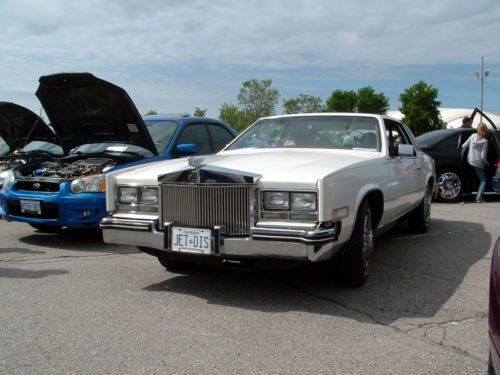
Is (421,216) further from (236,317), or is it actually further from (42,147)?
(42,147)

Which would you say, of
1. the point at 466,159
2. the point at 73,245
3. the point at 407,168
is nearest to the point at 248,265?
the point at 407,168

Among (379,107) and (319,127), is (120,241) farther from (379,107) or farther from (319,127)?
(379,107)

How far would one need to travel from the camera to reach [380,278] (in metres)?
4.87

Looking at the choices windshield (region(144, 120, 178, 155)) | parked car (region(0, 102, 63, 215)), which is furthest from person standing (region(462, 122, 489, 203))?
parked car (region(0, 102, 63, 215))

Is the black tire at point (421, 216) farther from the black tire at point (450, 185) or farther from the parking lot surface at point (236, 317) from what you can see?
the black tire at point (450, 185)

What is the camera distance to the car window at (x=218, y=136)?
315 inches

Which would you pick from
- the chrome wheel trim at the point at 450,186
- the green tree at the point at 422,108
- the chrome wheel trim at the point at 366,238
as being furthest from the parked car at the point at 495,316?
the green tree at the point at 422,108

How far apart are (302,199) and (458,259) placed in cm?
270

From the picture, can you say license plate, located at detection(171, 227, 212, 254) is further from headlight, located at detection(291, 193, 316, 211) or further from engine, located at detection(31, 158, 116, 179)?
engine, located at detection(31, 158, 116, 179)

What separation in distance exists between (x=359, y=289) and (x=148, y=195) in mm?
1920

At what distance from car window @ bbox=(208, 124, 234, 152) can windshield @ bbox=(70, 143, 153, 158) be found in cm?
125

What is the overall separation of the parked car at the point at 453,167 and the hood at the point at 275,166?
6267 millimetres

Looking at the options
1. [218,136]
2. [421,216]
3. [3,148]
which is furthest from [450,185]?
[3,148]

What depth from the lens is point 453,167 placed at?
35.4 ft
